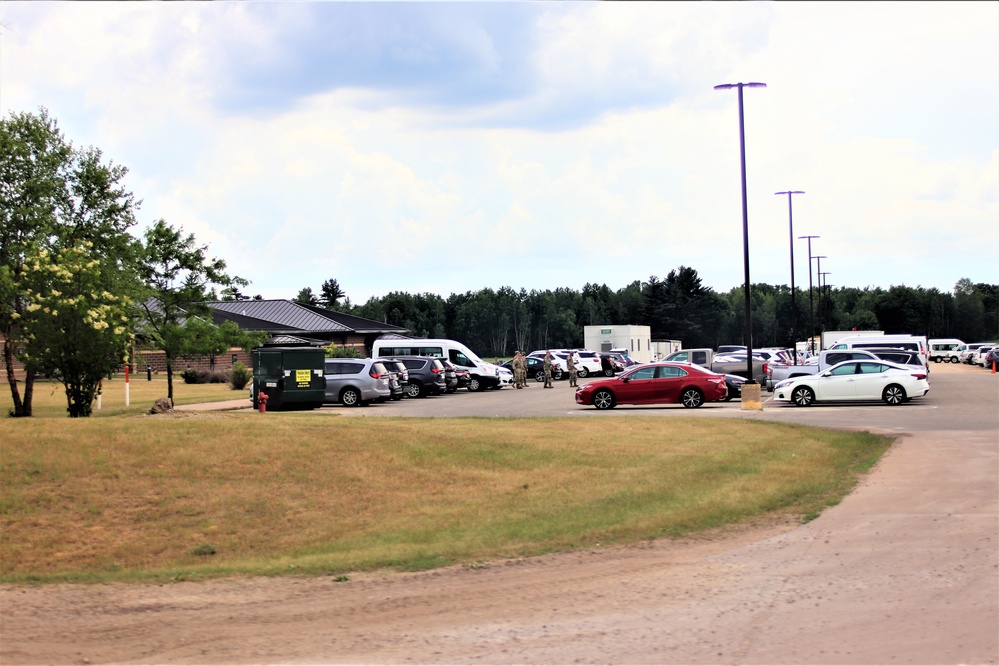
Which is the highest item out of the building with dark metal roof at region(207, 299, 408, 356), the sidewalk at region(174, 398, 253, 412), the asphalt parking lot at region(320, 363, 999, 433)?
the building with dark metal roof at region(207, 299, 408, 356)

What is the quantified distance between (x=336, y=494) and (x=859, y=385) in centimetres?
2211

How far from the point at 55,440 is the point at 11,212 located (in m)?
16.5

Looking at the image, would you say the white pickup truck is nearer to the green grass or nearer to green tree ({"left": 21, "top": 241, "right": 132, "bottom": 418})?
the green grass

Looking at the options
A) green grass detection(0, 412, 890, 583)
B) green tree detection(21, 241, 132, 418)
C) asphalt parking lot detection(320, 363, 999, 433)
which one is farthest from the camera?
asphalt parking lot detection(320, 363, 999, 433)

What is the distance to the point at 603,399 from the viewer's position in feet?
102

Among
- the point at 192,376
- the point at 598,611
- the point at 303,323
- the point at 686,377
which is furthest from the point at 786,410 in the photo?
the point at 303,323

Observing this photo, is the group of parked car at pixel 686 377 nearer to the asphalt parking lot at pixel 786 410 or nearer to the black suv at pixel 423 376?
the black suv at pixel 423 376

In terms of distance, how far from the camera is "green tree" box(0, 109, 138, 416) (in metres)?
27.0

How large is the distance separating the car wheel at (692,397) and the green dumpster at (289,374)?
10.8m

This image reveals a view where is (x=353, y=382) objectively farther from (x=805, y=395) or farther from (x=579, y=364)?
(x=579, y=364)

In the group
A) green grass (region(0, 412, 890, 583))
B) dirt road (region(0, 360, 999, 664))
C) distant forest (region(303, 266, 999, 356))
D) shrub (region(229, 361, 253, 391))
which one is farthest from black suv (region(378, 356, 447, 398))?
distant forest (region(303, 266, 999, 356))

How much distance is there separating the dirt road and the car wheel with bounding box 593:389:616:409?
19684 mm

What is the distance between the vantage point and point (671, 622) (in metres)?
7.70

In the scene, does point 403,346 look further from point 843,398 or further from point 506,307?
point 506,307
